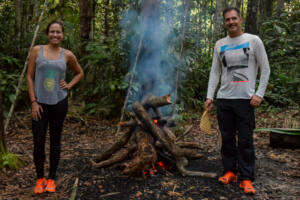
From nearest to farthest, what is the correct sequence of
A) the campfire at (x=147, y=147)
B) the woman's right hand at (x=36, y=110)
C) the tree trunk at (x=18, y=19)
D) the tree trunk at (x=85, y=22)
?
the woman's right hand at (x=36, y=110), the campfire at (x=147, y=147), the tree trunk at (x=18, y=19), the tree trunk at (x=85, y=22)

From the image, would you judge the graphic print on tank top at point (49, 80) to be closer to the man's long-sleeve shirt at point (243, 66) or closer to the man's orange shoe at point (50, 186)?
the man's orange shoe at point (50, 186)

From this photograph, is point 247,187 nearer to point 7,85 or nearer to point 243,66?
point 243,66

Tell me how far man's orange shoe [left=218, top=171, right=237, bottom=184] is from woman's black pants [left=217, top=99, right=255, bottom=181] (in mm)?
48

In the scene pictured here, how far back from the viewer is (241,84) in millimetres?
3078

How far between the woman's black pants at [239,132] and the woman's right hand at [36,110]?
2057mm

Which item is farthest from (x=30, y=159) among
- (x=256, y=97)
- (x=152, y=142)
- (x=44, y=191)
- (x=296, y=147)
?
(x=296, y=147)

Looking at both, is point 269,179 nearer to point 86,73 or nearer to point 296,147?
point 296,147

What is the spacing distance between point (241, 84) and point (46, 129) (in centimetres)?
225

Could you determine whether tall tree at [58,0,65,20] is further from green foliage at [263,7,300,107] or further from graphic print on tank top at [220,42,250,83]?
graphic print on tank top at [220,42,250,83]

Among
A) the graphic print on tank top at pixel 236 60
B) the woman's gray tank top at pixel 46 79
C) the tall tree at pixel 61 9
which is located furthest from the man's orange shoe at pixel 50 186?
the tall tree at pixel 61 9

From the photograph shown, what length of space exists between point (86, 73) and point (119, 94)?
4.04ft

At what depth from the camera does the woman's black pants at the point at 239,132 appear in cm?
309

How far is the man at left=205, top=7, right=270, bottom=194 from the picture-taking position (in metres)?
3.03

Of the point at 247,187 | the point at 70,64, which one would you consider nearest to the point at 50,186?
the point at 70,64
